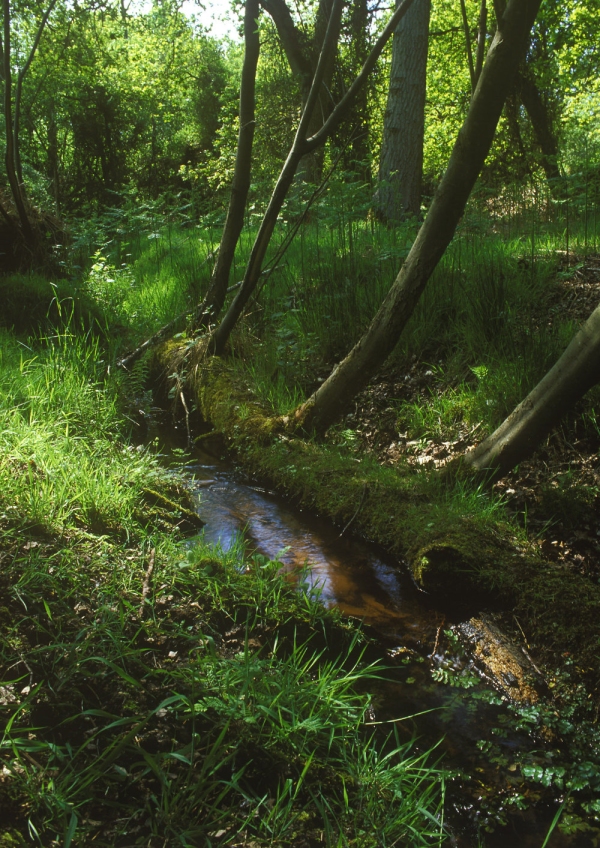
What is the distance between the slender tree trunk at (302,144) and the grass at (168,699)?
2.73 m

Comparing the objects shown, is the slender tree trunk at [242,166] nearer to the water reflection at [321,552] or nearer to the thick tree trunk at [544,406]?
the water reflection at [321,552]

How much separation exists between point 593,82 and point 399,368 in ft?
55.6

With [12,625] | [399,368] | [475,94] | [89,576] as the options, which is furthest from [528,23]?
[12,625]

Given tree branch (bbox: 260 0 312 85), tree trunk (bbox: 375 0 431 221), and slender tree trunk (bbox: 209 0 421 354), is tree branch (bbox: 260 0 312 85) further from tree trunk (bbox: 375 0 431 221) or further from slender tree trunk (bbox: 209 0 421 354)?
slender tree trunk (bbox: 209 0 421 354)

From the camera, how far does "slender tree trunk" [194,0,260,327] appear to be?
554 centimetres

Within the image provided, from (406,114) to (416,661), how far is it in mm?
9156

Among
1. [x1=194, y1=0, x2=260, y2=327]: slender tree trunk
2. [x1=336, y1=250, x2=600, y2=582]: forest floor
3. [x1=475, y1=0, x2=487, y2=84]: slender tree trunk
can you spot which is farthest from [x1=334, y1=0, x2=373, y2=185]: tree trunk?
[x1=475, y1=0, x2=487, y2=84]: slender tree trunk

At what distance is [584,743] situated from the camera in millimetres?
2393

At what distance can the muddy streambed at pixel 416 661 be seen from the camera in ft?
6.90

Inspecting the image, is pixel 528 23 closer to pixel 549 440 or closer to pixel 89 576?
pixel 549 440

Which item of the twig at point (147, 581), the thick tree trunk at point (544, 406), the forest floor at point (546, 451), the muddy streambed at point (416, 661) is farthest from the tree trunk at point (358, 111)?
the twig at point (147, 581)

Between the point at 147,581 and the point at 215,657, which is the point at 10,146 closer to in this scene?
the point at 147,581

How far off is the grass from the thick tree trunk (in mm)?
1518

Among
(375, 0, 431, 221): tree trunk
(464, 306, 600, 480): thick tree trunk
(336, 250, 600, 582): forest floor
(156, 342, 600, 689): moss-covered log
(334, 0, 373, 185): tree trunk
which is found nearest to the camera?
(156, 342, 600, 689): moss-covered log
